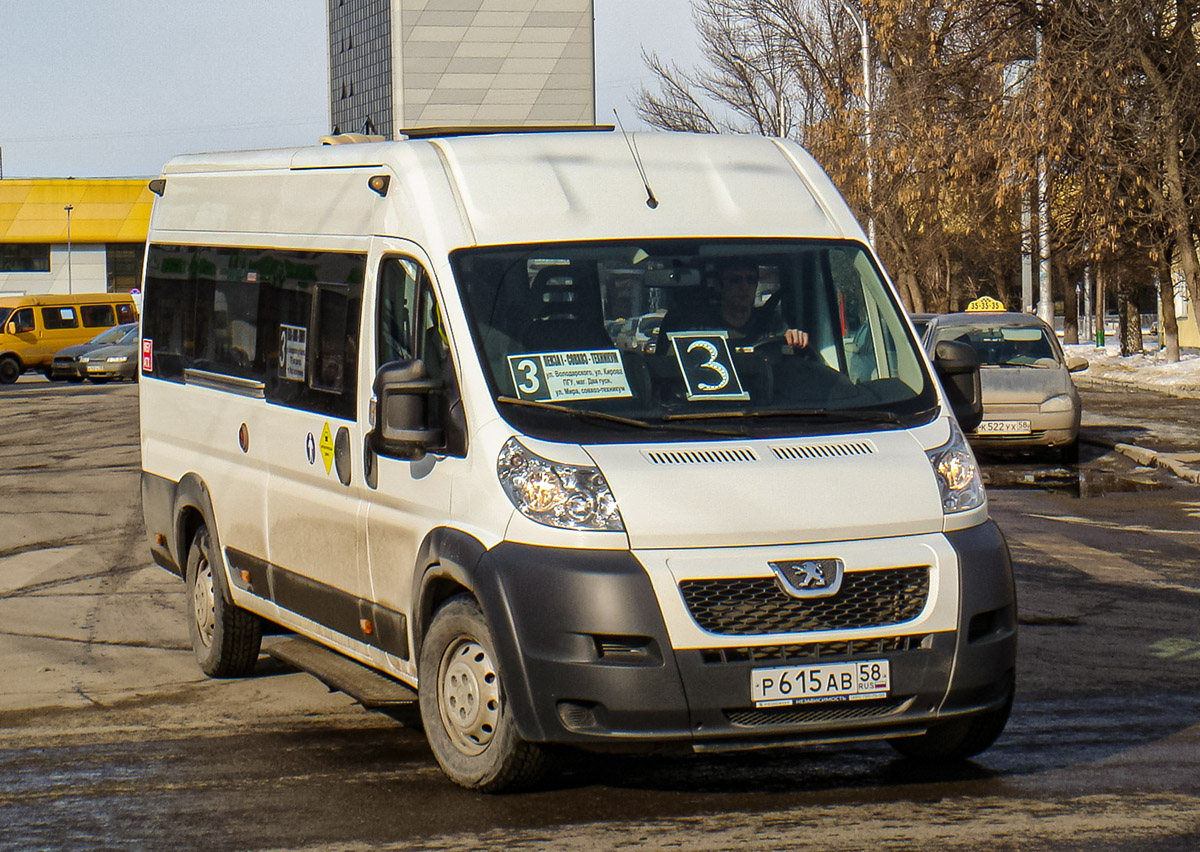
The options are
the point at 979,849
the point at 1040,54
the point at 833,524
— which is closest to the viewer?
the point at 979,849

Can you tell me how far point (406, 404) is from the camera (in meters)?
5.64

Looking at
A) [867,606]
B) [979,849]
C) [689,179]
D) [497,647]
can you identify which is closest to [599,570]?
[497,647]

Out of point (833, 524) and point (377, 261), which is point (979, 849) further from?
point (377, 261)

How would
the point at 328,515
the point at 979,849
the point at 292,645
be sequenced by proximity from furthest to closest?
the point at 292,645 → the point at 328,515 → the point at 979,849

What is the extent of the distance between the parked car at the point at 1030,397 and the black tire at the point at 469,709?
12422mm

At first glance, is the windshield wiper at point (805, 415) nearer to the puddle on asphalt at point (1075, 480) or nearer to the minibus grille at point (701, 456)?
the minibus grille at point (701, 456)

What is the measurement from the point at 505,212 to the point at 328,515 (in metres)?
1.40

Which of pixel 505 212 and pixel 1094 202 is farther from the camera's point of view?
pixel 1094 202

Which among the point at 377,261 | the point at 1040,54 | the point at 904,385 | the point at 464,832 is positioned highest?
the point at 1040,54

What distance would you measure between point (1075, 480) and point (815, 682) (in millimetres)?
12165

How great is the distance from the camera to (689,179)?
6289 millimetres

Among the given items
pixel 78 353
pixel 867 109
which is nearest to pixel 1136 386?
pixel 867 109

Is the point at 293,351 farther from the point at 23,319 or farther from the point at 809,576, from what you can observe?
the point at 23,319

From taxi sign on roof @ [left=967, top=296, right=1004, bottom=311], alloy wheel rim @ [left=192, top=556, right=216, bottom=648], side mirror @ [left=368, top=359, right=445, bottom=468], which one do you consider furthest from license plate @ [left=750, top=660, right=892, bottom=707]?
taxi sign on roof @ [left=967, top=296, right=1004, bottom=311]
